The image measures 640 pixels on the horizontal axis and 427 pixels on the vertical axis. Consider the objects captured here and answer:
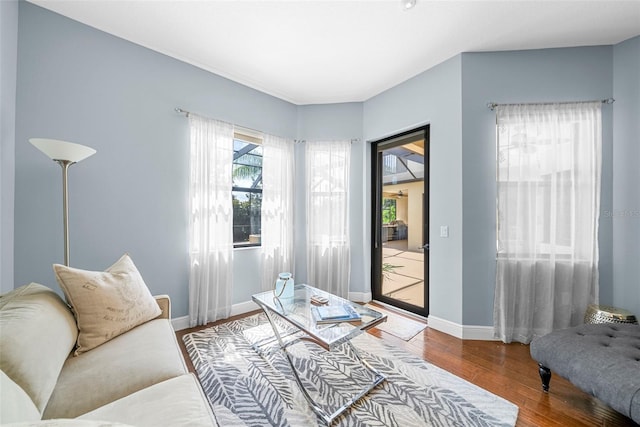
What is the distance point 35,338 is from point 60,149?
1.30 m

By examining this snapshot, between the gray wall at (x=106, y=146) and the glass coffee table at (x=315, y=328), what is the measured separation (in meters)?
1.25

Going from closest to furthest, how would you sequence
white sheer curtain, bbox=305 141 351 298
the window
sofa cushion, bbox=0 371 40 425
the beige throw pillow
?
sofa cushion, bbox=0 371 40 425 < the beige throw pillow < the window < white sheer curtain, bbox=305 141 351 298

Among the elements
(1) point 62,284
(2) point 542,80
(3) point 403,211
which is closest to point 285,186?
(3) point 403,211

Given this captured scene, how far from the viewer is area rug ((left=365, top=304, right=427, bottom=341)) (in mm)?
2559

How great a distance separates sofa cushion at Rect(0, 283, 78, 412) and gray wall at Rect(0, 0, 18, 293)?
0.70 meters

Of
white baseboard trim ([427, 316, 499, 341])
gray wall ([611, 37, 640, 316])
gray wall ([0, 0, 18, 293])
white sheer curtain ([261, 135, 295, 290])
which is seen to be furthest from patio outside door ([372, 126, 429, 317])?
gray wall ([0, 0, 18, 293])

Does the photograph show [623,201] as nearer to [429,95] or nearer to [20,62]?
[429,95]

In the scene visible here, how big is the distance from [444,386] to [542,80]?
2974 mm

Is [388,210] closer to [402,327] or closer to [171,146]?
[402,327]

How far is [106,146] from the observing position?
222 centimetres

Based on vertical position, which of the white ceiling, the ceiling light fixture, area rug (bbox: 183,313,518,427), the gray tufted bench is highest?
the white ceiling

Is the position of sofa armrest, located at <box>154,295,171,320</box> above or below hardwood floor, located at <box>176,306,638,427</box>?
above

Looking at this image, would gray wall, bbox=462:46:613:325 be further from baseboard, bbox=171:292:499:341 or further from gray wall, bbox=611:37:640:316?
gray wall, bbox=611:37:640:316

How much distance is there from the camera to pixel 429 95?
278 centimetres
